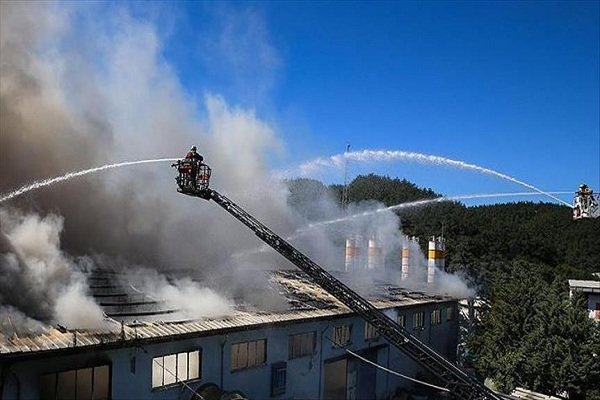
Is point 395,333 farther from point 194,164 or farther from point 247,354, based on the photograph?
point 194,164

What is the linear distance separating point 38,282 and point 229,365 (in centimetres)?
606

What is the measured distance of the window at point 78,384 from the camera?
12.6 meters

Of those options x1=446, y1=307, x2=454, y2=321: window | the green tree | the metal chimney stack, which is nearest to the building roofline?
the green tree

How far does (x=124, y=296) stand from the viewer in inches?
701

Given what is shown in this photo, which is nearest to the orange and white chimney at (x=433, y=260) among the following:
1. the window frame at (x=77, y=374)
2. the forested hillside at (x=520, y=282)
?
the forested hillside at (x=520, y=282)

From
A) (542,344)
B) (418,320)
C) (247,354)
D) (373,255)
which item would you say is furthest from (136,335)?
(373,255)

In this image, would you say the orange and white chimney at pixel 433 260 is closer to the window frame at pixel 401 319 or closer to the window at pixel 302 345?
the window frame at pixel 401 319

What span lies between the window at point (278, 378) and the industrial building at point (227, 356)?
1.4 inches

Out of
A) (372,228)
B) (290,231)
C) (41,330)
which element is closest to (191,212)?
(290,231)

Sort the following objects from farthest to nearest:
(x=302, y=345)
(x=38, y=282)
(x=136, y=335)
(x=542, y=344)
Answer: (x=542, y=344), (x=302, y=345), (x=38, y=282), (x=136, y=335)

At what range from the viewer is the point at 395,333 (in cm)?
1622

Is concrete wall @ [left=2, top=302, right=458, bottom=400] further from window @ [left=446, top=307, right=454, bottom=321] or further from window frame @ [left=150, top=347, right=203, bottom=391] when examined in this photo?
window @ [left=446, top=307, right=454, bottom=321]

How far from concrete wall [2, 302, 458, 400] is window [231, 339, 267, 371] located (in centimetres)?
17

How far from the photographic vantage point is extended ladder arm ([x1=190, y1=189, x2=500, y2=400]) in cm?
1509
